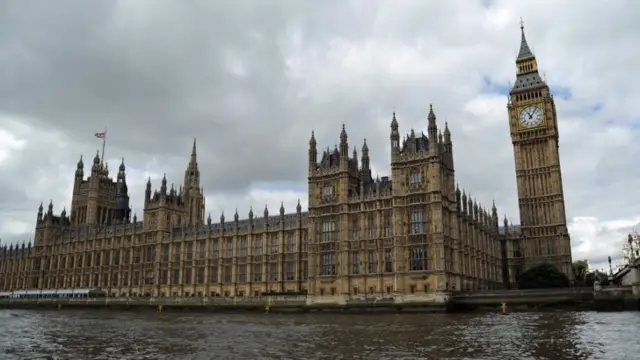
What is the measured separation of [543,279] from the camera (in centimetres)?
9238

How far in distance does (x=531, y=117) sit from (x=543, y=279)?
41.9m

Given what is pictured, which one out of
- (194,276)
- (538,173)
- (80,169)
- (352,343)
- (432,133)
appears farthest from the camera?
(80,169)

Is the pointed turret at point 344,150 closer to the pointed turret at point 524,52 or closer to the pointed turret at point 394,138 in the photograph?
the pointed turret at point 394,138

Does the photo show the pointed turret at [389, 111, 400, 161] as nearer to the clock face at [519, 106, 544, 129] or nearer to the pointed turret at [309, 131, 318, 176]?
the pointed turret at [309, 131, 318, 176]

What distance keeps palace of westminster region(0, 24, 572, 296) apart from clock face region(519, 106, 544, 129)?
0.71ft

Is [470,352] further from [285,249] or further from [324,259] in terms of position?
[285,249]

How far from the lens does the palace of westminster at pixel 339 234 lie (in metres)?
77.2

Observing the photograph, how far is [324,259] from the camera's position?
83750 mm

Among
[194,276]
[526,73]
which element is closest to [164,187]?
[194,276]

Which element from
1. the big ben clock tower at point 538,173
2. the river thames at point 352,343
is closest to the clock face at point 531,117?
the big ben clock tower at point 538,173

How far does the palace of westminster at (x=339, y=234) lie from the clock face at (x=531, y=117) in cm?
22

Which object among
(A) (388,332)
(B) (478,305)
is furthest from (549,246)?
(A) (388,332)

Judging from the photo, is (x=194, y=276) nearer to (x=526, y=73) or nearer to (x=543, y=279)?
(x=543, y=279)

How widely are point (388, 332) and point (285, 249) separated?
5924 cm
